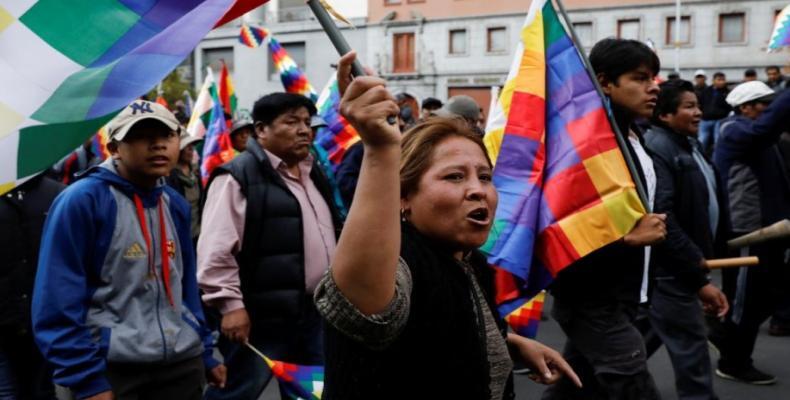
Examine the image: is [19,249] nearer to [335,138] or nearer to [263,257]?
[263,257]

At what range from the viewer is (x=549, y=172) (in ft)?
13.2

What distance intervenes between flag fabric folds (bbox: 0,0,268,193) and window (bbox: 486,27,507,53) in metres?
37.4

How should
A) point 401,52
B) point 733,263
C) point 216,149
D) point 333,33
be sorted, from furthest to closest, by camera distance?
point 401,52 < point 216,149 < point 733,263 < point 333,33

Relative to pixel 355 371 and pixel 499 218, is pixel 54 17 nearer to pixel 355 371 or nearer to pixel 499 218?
pixel 355 371

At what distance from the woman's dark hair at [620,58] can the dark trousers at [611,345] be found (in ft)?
3.54

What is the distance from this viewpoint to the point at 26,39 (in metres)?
1.94

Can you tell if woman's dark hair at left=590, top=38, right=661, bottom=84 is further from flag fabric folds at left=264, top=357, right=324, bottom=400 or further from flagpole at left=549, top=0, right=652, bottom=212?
flag fabric folds at left=264, top=357, right=324, bottom=400

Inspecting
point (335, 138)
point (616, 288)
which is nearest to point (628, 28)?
point (335, 138)

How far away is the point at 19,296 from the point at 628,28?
112 feet

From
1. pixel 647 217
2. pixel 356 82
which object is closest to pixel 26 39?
pixel 356 82

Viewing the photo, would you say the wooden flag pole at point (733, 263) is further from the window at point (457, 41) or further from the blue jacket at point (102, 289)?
the window at point (457, 41)

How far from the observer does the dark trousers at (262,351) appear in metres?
4.31

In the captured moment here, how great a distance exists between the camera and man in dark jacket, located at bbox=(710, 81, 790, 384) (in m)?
5.89

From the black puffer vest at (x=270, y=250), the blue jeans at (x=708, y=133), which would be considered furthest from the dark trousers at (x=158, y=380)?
the blue jeans at (x=708, y=133)
